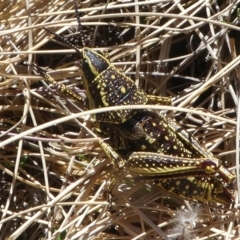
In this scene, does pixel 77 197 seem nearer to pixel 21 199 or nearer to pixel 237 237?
pixel 21 199

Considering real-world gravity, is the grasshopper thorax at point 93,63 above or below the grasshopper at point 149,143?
above

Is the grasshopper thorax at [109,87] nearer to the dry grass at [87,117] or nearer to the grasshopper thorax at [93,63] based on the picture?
the grasshopper thorax at [93,63]

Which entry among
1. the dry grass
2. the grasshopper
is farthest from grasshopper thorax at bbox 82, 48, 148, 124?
the dry grass

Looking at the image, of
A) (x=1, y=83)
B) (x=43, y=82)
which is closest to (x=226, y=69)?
(x=43, y=82)

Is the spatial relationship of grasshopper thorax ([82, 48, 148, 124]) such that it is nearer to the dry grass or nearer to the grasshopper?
the grasshopper

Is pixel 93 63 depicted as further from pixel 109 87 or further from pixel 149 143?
pixel 149 143

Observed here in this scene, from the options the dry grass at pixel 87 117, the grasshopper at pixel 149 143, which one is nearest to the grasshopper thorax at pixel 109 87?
the grasshopper at pixel 149 143

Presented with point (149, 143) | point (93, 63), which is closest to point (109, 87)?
point (93, 63)
